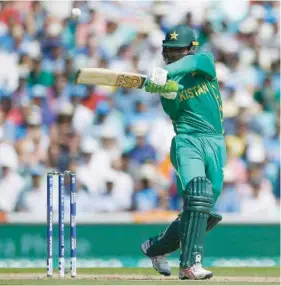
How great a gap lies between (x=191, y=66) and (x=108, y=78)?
0.56 meters

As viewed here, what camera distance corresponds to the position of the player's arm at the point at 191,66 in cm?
671

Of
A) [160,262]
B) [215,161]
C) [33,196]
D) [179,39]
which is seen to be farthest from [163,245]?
[33,196]

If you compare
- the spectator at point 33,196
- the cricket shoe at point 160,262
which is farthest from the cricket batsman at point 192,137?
the spectator at point 33,196

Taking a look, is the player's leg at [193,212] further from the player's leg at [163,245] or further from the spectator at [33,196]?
the spectator at [33,196]

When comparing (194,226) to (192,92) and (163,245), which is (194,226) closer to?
(163,245)

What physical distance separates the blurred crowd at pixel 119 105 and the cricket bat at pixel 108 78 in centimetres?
407

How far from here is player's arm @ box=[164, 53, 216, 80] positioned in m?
6.71

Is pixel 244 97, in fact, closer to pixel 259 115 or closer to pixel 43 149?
pixel 259 115

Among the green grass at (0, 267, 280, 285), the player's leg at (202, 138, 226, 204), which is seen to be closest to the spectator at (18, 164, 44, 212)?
the green grass at (0, 267, 280, 285)

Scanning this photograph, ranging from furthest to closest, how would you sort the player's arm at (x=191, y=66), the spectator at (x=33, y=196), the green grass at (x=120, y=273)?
the spectator at (x=33, y=196), the green grass at (x=120, y=273), the player's arm at (x=191, y=66)

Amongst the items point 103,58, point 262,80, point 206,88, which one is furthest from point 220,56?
point 206,88

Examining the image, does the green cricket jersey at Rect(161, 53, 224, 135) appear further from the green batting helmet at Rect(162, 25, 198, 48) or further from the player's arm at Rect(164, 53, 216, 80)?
the green batting helmet at Rect(162, 25, 198, 48)

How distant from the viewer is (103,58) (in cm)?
1195

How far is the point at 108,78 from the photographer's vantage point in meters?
6.74
